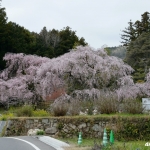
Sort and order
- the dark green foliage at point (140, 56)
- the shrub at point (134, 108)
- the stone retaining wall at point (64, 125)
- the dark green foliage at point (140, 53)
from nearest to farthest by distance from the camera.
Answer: the stone retaining wall at point (64, 125)
the shrub at point (134, 108)
the dark green foliage at point (140, 56)
the dark green foliage at point (140, 53)

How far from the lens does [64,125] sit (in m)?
17.2

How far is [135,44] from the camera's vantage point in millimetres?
53250

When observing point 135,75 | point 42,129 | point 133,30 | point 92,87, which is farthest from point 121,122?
point 133,30

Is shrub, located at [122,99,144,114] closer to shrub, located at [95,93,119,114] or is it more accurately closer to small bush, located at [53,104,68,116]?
shrub, located at [95,93,119,114]

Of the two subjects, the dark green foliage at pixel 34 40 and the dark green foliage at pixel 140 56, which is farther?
the dark green foliage at pixel 140 56

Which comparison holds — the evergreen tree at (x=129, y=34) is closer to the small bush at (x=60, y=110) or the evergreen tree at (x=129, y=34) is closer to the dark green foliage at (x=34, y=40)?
the dark green foliage at (x=34, y=40)

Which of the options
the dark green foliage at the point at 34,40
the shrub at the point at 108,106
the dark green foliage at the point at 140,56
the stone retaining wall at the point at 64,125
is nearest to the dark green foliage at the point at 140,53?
the dark green foliage at the point at 140,56

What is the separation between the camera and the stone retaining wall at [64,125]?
16.5m

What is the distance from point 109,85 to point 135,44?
26.0 m

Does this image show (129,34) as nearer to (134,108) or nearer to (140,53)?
(140,53)

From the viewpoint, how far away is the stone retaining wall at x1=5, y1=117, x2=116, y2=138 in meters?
16.5

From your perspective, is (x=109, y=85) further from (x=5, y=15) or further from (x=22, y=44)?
(x=5, y=15)

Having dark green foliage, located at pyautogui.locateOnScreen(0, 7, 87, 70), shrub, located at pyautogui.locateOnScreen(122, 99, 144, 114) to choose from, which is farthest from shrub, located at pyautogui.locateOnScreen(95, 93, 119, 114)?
dark green foliage, located at pyautogui.locateOnScreen(0, 7, 87, 70)

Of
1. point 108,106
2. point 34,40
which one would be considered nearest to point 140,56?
point 34,40
